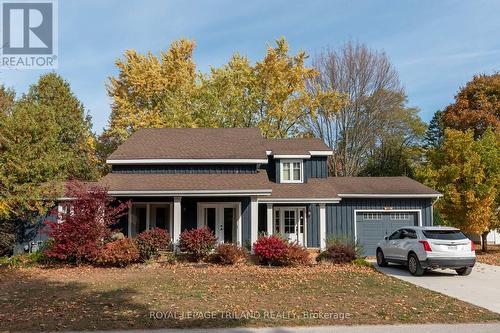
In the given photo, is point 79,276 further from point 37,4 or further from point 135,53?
point 135,53

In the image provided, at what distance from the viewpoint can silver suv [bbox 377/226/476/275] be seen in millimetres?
15125

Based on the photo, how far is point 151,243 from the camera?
1805 centimetres

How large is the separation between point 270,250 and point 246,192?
3.09 meters

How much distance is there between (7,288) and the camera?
12852 mm

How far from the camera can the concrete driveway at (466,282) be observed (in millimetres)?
11456

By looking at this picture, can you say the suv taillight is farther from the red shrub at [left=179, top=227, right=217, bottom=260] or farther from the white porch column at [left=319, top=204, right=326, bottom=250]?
the red shrub at [left=179, top=227, right=217, bottom=260]

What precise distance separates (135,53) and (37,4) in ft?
75.5

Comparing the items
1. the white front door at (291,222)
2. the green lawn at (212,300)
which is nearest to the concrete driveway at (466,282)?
the green lawn at (212,300)

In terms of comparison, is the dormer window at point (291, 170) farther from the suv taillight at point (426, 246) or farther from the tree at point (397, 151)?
the tree at point (397, 151)

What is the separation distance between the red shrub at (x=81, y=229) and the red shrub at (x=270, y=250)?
565 cm

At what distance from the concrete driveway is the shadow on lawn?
20.8 ft

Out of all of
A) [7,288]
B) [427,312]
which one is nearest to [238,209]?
[7,288]

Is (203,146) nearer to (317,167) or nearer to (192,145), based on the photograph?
(192,145)

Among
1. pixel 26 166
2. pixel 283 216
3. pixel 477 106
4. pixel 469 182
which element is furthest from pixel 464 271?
pixel 477 106
